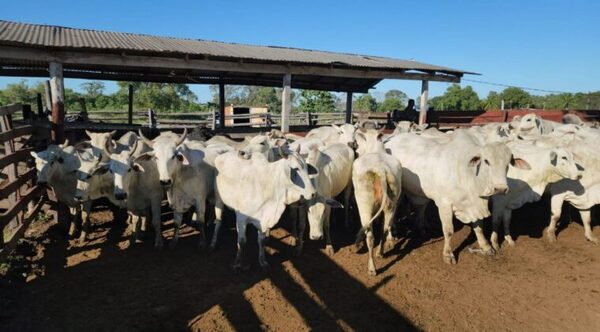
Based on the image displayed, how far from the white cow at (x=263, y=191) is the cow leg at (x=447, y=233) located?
86.5 inches

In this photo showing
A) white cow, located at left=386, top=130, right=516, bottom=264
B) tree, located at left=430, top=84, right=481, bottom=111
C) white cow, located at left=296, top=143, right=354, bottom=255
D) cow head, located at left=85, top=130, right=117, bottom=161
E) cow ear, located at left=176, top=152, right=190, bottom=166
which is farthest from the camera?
tree, located at left=430, top=84, right=481, bottom=111

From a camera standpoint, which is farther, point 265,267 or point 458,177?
point 458,177

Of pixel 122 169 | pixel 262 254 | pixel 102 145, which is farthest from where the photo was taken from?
pixel 102 145

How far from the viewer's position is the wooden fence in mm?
5609

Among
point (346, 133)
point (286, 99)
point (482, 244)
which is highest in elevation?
point (286, 99)

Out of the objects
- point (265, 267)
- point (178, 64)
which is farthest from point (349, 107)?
point (265, 267)

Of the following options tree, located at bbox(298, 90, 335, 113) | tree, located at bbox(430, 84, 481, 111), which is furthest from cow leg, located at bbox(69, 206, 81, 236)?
tree, located at bbox(430, 84, 481, 111)

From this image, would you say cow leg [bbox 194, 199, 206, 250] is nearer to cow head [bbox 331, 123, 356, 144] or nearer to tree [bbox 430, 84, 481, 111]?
cow head [bbox 331, 123, 356, 144]

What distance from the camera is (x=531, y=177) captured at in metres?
6.89

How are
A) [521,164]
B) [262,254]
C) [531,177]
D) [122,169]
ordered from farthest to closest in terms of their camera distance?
[531,177] → [521,164] → [122,169] → [262,254]

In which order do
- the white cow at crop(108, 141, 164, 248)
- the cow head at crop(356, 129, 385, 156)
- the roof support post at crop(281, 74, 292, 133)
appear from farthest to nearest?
the roof support post at crop(281, 74, 292, 133), the cow head at crop(356, 129, 385, 156), the white cow at crop(108, 141, 164, 248)

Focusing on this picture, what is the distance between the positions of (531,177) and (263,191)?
4.60 meters

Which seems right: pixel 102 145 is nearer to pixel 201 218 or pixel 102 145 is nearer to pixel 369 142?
pixel 201 218

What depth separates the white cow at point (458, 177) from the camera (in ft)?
19.6
